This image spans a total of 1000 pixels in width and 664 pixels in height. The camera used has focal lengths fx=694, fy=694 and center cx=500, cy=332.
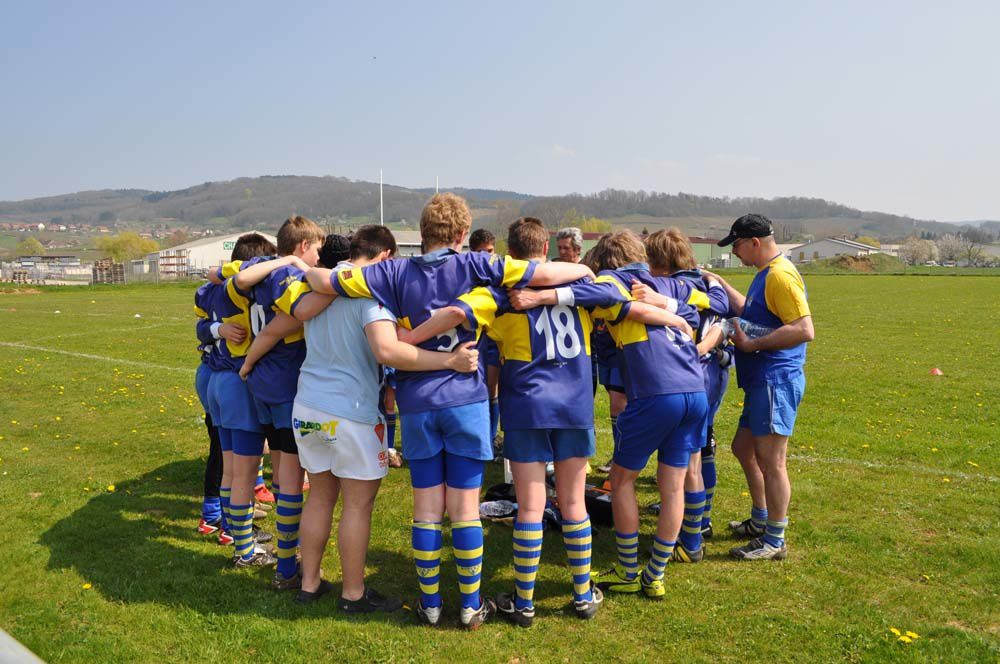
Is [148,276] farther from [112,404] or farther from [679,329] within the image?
[679,329]

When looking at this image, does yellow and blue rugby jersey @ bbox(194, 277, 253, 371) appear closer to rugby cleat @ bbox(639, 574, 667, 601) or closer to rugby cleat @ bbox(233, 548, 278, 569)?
rugby cleat @ bbox(233, 548, 278, 569)

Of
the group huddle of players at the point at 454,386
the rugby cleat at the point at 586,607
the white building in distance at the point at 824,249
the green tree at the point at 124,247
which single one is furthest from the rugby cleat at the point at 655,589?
the white building in distance at the point at 824,249

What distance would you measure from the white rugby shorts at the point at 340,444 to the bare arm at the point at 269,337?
0.48m

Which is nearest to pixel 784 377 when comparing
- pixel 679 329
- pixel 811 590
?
pixel 679 329

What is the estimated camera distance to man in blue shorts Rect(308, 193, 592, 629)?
3.76 m

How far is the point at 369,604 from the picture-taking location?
13.8ft

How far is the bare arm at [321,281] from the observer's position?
12.5 ft

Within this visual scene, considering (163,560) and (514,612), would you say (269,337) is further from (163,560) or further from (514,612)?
(514,612)

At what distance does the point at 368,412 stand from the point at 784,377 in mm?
2881

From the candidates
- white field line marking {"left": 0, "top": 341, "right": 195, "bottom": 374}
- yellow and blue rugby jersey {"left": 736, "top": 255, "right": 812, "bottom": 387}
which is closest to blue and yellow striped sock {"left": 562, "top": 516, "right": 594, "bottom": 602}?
yellow and blue rugby jersey {"left": 736, "top": 255, "right": 812, "bottom": 387}

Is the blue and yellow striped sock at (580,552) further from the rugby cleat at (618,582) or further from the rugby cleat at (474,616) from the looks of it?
the rugby cleat at (474,616)

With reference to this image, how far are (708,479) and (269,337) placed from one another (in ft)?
11.2

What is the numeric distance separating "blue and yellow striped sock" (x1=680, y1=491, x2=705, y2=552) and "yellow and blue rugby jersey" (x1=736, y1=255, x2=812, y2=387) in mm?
902

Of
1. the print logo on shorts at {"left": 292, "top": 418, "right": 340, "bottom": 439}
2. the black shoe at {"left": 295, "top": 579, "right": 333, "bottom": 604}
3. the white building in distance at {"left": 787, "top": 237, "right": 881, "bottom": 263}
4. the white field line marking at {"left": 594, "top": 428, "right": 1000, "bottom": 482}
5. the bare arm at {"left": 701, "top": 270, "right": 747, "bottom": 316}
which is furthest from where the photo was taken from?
the white building in distance at {"left": 787, "top": 237, "right": 881, "bottom": 263}
